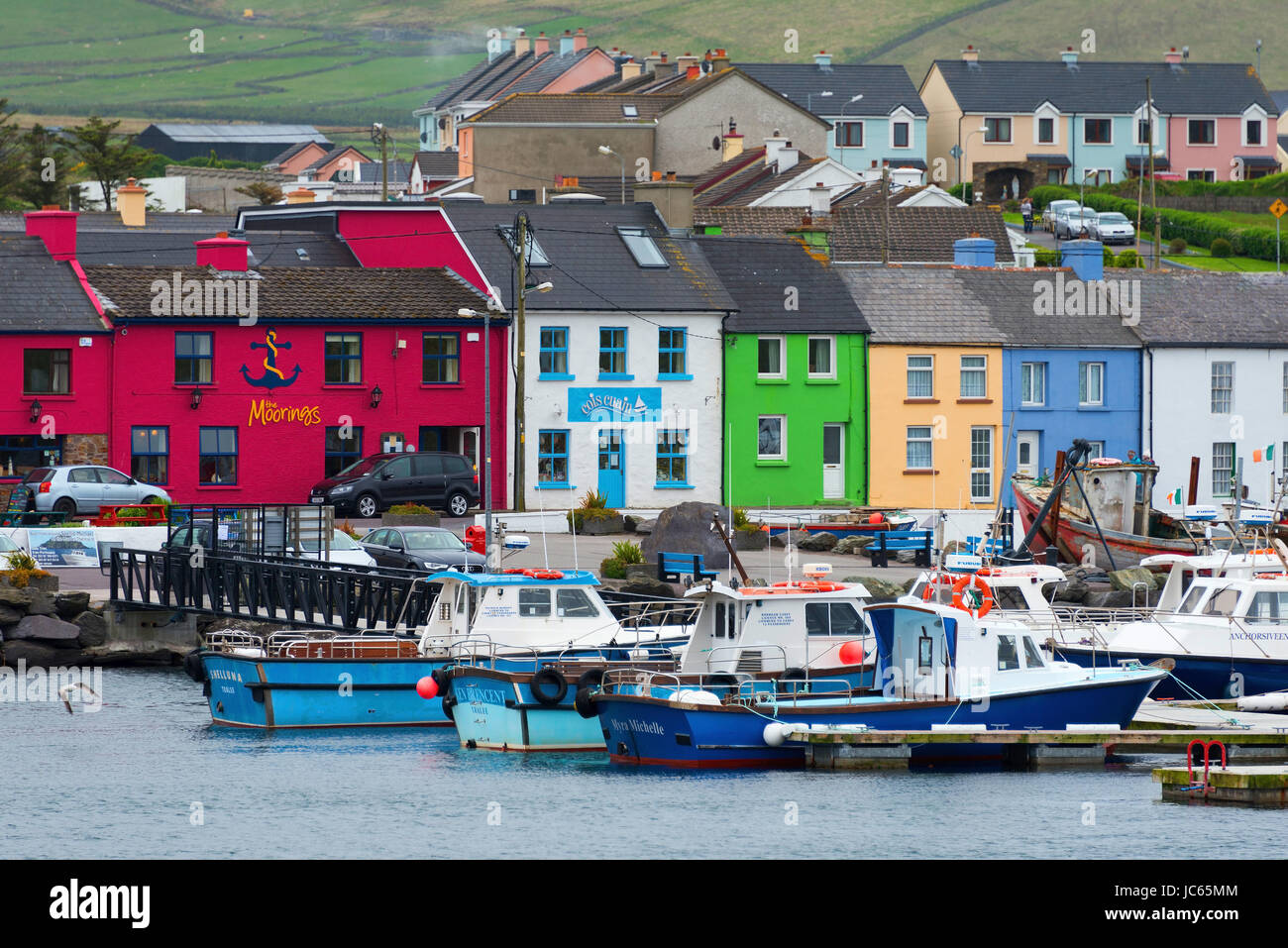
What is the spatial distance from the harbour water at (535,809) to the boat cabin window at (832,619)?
11.0ft

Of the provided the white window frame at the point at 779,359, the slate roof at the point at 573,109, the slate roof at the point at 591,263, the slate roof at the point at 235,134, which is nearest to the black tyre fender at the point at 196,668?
the slate roof at the point at 591,263

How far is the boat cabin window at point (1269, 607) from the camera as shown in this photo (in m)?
39.2

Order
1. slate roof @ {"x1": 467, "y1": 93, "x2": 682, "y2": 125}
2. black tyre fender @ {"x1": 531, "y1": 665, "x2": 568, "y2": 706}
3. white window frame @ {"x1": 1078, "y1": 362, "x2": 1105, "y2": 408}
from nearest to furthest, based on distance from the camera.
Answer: black tyre fender @ {"x1": 531, "y1": 665, "x2": 568, "y2": 706}, white window frame @ {"x1": 1078, "y1": 362, "x2": 1105, "y2": 408}, slate roof @ {"x1": 467, "y1": 93, "x2": 682, "y2": 125}

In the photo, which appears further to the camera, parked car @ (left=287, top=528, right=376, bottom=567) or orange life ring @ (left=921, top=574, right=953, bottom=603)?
parked car @ (left=287, top=528, right=376, bottom=567)

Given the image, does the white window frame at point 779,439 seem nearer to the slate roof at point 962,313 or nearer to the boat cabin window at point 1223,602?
the slate roof at point 962,313

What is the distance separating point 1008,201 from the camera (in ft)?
384

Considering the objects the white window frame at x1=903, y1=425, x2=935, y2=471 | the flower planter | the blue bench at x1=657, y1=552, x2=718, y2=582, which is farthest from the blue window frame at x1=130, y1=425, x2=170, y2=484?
the white window frame at x1=903, y1=425, x2=935, y2=471

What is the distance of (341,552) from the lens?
49.4 metres

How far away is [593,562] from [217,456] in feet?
41.4

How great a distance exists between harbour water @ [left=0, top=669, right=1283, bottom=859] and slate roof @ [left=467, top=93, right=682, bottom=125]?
6792cm

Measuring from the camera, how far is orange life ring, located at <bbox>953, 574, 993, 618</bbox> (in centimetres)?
3466

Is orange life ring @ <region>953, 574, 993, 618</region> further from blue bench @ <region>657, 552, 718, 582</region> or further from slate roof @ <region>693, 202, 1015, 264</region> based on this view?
slate roof @ <region>693, 202, 1015, 264</region>
